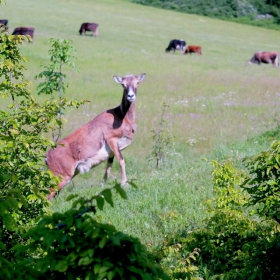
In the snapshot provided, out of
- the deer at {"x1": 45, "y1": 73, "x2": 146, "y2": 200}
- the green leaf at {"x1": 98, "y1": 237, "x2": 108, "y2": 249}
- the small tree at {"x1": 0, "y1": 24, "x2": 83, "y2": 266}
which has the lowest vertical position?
the deer at {"x1": 45, "y1": 73, "x2": 146, "y2": 200}

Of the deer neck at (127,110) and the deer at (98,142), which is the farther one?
the deer neck at (127,110)

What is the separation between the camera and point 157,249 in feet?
20.6

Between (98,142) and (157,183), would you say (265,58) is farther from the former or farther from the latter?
(157,183)

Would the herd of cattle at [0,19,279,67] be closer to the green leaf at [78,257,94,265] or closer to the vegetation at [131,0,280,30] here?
the vegetation at [131,0,280,30]

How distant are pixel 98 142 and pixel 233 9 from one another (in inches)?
2361

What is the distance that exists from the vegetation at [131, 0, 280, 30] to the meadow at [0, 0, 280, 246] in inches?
760

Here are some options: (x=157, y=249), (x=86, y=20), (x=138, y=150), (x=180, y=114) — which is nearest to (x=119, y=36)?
(x=86, y=20)

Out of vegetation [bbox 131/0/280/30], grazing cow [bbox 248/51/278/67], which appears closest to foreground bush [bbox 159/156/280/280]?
grazing cow [bbox 248/51/278/67]

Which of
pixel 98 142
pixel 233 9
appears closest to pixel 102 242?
pixel 98 142

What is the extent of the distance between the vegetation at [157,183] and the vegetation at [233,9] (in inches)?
1492

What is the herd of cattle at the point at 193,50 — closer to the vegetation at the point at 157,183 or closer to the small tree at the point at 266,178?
the vegetation at the point at 157,183

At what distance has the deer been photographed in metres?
9.16

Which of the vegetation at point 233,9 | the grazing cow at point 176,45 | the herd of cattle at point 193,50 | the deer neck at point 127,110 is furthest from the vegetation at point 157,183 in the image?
the vegetation at point 233,9

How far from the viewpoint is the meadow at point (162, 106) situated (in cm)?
788
